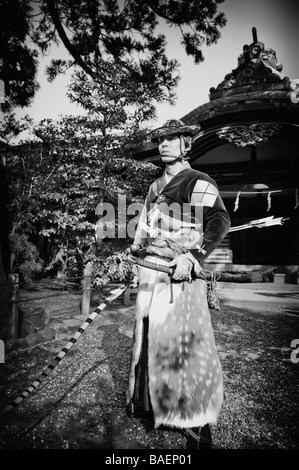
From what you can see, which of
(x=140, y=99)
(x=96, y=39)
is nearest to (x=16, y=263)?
(x=140, y=99)

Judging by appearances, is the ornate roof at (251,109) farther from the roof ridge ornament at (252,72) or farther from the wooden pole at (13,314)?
the wooden pole at (13,314)

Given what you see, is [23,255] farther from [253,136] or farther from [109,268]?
[253,136]

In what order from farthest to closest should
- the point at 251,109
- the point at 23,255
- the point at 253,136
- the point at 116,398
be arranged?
the point at 253,136, the point at 251,109, the point at 23,255, the point at 116,398

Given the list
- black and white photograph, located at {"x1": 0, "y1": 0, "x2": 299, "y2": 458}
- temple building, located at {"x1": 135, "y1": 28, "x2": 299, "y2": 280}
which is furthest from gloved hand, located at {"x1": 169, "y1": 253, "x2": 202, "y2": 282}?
temple building, located at {"x1": 135, "y1": 28, "x2": 299, "y2": 280}

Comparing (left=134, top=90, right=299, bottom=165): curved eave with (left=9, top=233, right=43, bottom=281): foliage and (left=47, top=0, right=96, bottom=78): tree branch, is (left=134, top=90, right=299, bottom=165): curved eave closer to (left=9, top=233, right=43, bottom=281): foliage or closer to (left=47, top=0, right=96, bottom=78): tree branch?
(left=47, top=0, right=96, bottom=78): tree branch

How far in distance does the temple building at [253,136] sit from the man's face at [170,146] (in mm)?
5120

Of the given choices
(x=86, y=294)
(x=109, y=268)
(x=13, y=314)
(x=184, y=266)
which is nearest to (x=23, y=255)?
(x=86, y=294)

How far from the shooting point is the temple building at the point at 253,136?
8.43 m

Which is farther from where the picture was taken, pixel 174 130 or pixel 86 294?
pixel 86 294

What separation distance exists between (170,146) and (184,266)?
102 cm

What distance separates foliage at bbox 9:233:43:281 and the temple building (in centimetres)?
428

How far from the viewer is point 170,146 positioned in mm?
2279

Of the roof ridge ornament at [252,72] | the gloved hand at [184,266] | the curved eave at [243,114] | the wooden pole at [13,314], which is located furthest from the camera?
the roof ridge ornament at [252,72]

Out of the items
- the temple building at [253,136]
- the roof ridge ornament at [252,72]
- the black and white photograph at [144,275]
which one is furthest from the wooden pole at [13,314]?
the roof ridge ornament at [252,72]
